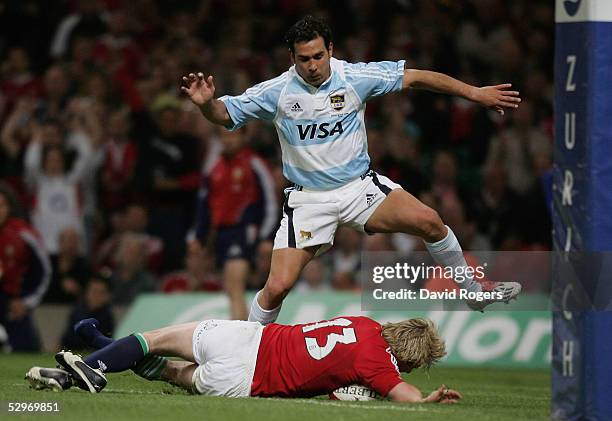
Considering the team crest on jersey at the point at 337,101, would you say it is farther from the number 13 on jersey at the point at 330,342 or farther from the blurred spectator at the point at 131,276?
the blurred spectator at the point at 131,276

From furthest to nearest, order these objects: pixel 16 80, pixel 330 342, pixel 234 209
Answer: pixel 16 80, pixel 234 209, pixel 330 342

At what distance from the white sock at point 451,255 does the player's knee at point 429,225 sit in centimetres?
10

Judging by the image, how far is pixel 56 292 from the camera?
51.6 ft

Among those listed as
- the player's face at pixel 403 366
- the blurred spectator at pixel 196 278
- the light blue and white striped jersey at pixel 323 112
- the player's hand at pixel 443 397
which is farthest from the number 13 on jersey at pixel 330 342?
the blurred spectator at pixel 196 278

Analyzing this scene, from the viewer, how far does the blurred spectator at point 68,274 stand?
51.3 feet

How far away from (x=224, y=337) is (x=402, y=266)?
4.49m

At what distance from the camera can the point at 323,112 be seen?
9.82 meters

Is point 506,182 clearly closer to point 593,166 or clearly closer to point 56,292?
point 56,292

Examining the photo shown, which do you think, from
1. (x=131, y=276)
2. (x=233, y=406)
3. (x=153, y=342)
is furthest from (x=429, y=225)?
(x=131, y=276)

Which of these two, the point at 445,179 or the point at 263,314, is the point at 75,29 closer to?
the point at 445,179

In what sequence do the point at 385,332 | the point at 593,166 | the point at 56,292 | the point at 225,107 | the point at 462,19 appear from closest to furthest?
the point at 593,166
the point at 385,332
the point at 225,107
the point at 56,292
the point at 462,19

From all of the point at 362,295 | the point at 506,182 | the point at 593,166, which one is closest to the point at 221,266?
the point at 362,295

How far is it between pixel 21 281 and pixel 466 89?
701 centimetres

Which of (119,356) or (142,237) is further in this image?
(142,237)
